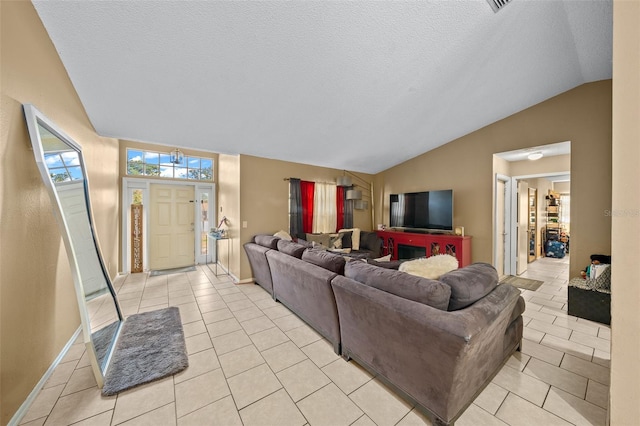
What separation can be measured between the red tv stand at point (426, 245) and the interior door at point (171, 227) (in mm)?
4462

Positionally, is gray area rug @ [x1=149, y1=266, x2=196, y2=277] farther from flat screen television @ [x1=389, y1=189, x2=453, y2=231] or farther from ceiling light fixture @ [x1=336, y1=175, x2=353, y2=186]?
flat screen television @ [x1=389, y1=189, x2=453, y2=231]

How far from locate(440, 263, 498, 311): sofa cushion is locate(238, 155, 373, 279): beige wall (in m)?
3.40

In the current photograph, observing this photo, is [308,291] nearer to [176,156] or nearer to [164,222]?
[164,222]

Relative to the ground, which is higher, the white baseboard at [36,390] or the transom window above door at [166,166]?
the transom window above door at [166,166]

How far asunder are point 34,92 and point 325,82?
239cm

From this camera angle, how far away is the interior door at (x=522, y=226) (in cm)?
458

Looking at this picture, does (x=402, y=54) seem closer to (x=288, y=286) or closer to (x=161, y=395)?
(x=288, y=286)

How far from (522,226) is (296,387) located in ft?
17.6

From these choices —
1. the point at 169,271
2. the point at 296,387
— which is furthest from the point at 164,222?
the point at 296,387

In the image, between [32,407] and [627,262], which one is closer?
[627,262]

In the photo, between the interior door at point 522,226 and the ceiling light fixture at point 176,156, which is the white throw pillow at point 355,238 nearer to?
the interior door at point 522,226

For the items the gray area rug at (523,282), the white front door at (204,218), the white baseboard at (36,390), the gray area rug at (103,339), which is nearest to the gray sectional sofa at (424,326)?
the gray area rug at (103,339)

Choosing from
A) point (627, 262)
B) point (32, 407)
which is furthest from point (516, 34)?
point (32, 407)

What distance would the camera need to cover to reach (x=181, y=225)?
522 cm
